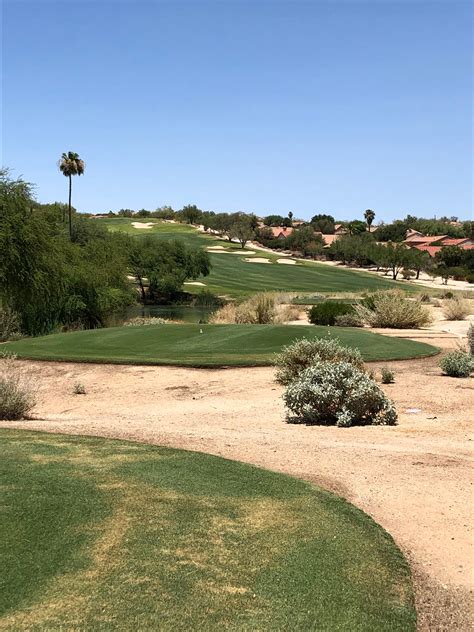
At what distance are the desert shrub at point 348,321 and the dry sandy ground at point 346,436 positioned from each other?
11.1 m

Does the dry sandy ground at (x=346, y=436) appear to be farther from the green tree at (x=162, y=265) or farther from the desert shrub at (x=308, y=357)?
the green tree at (x=162, y=265)

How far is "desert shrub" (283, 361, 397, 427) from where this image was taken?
11656mm

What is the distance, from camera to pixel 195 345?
22.3 m

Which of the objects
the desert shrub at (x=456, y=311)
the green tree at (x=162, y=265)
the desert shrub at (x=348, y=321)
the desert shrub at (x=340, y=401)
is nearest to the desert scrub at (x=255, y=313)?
the desert shrub at (x=348, y=321)

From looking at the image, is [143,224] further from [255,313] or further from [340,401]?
[340,401]

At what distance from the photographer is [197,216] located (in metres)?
170

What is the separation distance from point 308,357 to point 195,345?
7.18 metres

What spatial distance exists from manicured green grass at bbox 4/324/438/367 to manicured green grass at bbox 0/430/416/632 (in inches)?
457

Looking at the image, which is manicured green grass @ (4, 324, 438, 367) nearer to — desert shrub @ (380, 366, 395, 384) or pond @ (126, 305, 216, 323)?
desert shrub @ (380, 366, 395, 384)

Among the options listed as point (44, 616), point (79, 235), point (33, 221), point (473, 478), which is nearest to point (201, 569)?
point (44, 616)

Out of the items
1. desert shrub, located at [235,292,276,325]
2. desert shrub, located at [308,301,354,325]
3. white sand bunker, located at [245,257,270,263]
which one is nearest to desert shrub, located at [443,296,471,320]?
desert shrub, located at [308,301,354,325]

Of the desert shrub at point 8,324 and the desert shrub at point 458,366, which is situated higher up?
the desert shrub at point 458,366

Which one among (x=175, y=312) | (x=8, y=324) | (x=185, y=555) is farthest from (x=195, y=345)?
(x=175, y=312)

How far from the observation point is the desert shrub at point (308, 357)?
15.7 metres
